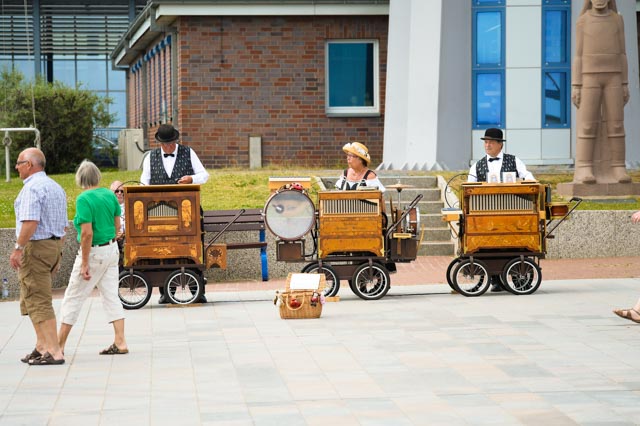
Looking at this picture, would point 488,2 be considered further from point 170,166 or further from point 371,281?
point 170,166

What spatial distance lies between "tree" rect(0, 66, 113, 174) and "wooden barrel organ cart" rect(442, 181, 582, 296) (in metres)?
21.1

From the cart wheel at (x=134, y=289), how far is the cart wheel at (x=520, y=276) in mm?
3928

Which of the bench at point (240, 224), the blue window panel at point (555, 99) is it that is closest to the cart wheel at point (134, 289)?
the bench at point (240, 224)

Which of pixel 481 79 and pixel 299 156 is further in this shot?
pixel 299 156

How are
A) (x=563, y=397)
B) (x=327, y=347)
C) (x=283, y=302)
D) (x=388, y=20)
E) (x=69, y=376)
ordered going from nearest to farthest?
(x=563, y=397) < (x=69, y=376) < (x=327, y=347) < (x=283, y=302) < (x=388, y=20)

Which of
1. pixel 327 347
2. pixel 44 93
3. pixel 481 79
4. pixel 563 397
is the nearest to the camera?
pixel 563 397

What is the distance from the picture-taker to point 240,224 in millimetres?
15766

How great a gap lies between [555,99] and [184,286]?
12838 millimetres

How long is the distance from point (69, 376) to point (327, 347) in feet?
7.34

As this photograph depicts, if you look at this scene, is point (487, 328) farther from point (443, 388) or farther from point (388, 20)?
point (388, 20)

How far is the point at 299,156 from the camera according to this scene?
28.2m

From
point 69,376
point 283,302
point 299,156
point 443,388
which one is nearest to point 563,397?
point 443,388

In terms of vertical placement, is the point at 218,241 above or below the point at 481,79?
below

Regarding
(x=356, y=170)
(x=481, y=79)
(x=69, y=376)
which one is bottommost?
(x=69, y=376)
